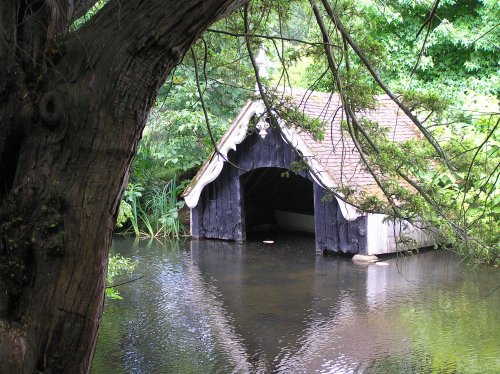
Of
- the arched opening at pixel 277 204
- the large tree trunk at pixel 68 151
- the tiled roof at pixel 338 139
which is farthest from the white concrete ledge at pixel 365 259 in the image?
the large tree trunk at pixel 68 151

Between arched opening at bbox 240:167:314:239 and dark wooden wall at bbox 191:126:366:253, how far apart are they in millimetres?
308

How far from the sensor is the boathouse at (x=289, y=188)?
11406 millimetres

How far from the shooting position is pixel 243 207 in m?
13.6

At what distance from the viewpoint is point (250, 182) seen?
14781 mm

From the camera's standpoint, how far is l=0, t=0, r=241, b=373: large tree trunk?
7.34 feet

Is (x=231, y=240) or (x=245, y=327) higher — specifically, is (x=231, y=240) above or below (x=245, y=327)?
above

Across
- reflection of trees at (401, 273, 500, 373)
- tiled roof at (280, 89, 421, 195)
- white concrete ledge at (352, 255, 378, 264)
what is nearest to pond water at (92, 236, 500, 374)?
reflection of trees at (401, 273, 500, 373)

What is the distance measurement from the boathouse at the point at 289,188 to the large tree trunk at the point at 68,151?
710 cm

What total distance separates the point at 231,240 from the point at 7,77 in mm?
11711

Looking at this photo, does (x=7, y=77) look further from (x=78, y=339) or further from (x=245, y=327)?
(x=245, y=327)

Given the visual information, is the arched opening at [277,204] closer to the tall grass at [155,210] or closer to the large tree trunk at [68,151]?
the tall grass at [155,210]

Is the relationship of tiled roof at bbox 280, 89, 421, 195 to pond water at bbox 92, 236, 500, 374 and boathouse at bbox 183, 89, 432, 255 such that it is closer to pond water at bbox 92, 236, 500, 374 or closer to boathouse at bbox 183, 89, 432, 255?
boathouse at bbox 183, 89, 432, 255

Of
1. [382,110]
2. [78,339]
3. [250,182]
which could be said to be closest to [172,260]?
[250,182]

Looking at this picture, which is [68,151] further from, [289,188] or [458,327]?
[289,188]
